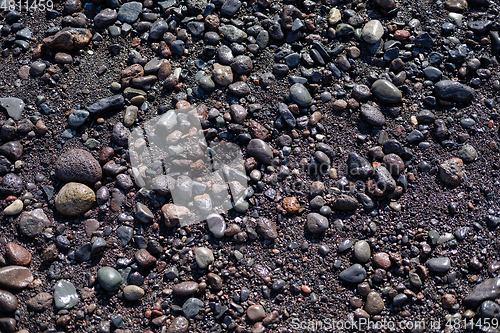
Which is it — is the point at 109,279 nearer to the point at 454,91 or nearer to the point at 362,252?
the point at 362,252

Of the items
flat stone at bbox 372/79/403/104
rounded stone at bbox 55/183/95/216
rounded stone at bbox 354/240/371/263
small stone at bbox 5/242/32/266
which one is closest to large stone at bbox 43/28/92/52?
rounded stone at bbox 55/183/95/216

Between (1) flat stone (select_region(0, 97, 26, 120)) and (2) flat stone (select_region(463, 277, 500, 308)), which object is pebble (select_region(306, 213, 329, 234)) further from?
(1) flat stone (select_region(0, 97, 26, 120))

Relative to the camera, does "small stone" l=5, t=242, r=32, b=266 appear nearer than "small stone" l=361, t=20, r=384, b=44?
Yes

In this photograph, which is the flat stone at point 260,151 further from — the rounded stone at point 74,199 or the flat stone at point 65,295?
the flat stone at point 65,295

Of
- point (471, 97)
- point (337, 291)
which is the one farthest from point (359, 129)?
point (337, 291)

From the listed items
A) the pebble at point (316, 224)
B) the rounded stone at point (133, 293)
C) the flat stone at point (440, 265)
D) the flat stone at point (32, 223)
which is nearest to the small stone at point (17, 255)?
the flat stone at point (32, 223)

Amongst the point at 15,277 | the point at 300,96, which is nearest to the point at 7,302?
the point at 15,277
